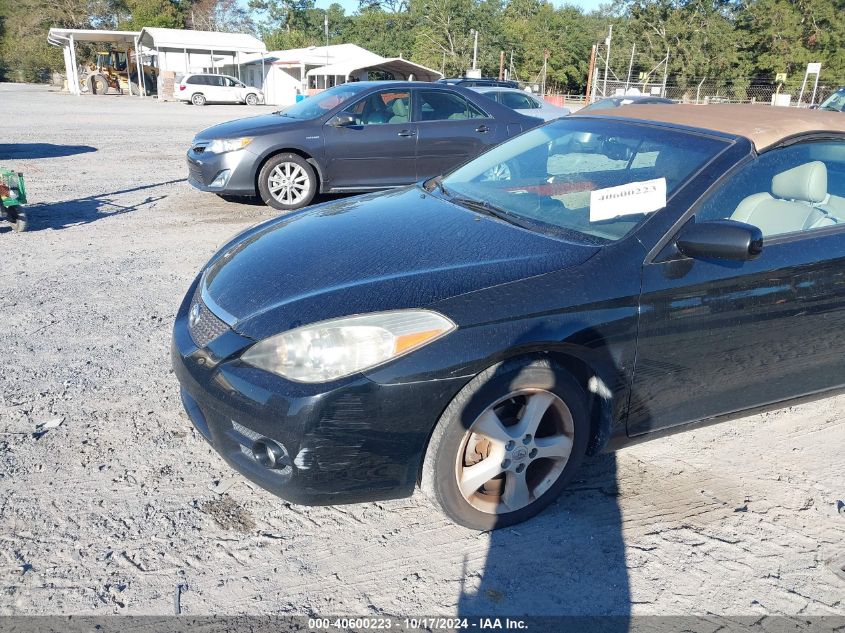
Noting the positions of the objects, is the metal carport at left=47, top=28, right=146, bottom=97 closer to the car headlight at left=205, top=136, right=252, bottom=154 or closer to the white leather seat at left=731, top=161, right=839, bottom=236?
the car headlight at left=205, top=136, right=252, bottom=154

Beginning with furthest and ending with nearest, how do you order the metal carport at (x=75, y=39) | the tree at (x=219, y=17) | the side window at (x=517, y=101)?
the tree at (x=219, y=17) → the metal carport at (x=75, y=39) → the side window at (x=517, y=101)

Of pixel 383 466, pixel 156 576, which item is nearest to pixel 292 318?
pixel 383 466

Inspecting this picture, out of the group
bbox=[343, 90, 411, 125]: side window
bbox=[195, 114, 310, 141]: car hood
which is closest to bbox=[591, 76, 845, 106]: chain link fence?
bbox=[343, 90, 411, 125]: side window

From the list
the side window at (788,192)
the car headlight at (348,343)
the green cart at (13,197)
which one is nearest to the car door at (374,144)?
the green cart at (13,197)

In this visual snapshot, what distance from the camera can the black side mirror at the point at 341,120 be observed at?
7918 mm

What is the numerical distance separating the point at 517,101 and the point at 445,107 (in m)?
4.37

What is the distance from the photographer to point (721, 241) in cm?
250

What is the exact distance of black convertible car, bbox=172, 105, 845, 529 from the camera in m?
2.28

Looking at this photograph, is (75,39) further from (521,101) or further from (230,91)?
(521,101)

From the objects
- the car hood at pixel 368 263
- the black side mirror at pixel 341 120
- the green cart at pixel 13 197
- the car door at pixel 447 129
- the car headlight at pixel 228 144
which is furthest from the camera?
the car door at pixel 447 129

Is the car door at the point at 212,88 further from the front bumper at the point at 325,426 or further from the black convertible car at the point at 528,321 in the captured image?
Answer: the front bumper at the point at 325,426

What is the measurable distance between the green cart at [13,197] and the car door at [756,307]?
620cm

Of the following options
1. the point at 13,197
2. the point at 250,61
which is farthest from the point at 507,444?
the point at 250,61

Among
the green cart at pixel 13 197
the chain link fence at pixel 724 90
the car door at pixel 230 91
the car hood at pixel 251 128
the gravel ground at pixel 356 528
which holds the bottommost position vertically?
the gravel ground at pixel 356 528
